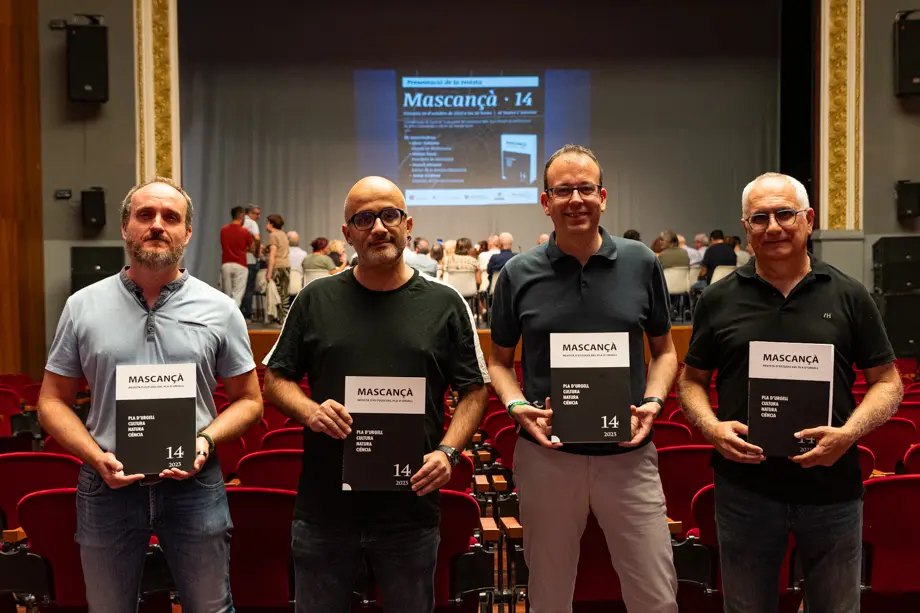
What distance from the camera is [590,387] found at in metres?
2.48

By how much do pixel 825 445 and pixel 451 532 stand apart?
3.70ft

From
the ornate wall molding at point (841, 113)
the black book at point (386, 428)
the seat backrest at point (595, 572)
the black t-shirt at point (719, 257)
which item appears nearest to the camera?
the black book at point (386, 428)

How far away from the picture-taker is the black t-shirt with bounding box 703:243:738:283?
12.3 m

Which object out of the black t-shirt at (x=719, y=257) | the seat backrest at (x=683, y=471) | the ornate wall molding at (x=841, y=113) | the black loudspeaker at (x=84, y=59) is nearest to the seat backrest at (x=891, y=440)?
the seat backrest at (x=683, y=471)

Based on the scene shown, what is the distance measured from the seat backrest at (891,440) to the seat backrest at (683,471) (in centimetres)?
110

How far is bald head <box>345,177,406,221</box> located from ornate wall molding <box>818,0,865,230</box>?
10383mm

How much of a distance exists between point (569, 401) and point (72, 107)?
10.1 metres

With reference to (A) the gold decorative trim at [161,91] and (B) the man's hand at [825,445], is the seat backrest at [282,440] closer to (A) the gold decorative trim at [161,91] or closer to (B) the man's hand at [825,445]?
(B) the man's hand at [825,445]

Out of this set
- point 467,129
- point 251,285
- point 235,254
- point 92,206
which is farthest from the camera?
point 467,129

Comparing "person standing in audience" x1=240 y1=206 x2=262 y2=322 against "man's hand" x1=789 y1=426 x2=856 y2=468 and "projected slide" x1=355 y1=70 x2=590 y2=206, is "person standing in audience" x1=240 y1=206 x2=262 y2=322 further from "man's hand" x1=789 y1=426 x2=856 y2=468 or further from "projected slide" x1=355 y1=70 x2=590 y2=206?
"man's hand" x1=789 y1=426 x2=856 y2=468

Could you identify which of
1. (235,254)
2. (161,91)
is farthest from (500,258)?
(161,91)

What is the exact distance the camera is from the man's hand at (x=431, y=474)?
2303 millimetres

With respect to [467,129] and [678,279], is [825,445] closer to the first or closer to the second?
[678,279]

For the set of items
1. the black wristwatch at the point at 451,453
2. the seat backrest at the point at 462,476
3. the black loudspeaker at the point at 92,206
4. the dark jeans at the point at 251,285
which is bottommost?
the seat backrest at the point at 462,476
